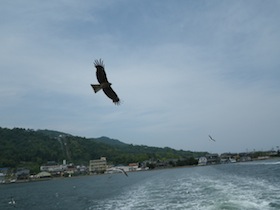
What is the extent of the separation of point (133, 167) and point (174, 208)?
90.2 meters

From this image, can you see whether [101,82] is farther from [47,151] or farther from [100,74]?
[47,151]

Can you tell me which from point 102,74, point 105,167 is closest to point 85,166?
point 105,167

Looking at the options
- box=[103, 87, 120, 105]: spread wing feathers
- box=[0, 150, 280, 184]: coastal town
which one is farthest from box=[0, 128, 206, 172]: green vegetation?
box=[103, 87, 120, 105]: spread wing feathers

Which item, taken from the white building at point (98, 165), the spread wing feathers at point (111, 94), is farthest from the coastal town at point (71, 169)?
the spread wing feathers at point (111, 94)

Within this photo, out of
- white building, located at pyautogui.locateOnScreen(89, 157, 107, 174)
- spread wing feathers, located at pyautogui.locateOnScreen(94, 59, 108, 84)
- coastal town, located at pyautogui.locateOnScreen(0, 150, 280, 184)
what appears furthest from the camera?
white building, located at pyautogui.locateOnScreen(89, 157, 107, 174)

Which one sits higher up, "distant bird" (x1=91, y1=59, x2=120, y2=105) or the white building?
the white building

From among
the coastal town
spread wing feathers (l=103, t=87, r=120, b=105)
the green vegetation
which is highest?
the green vegetation

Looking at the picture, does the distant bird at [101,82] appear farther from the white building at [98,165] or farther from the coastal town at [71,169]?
the white building at [98,165]

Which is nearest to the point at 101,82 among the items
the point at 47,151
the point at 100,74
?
the point at 100,74

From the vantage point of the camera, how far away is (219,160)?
460 feet

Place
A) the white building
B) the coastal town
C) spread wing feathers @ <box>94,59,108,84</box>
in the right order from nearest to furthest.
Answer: spread wing feathers @ <box>94,59,108,84</box>
the coastal town
the white building

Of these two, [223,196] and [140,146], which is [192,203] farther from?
[140,146]

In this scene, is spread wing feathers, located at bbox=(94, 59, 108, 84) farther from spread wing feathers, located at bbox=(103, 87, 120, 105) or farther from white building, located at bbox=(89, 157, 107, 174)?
white building, located at bbox=(89, 157, 107, 174)

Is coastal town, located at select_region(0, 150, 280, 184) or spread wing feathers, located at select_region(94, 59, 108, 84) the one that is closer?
spread wing feathers, located at select_region(94, 59, 108, 84)
